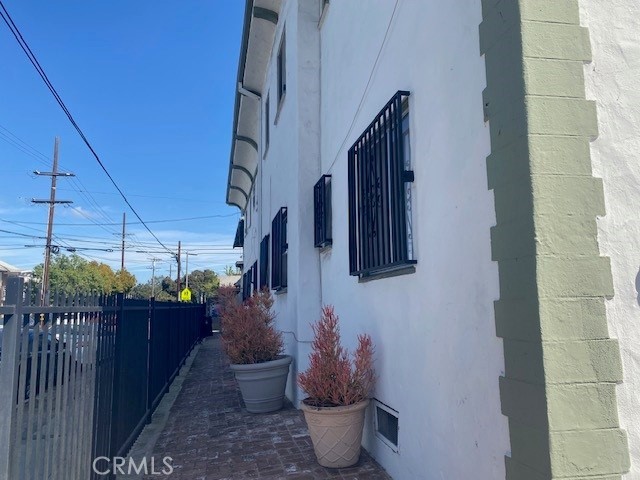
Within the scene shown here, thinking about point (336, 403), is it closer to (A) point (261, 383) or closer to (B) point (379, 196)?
(B) point (379, 196)

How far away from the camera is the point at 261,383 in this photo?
6.24 m

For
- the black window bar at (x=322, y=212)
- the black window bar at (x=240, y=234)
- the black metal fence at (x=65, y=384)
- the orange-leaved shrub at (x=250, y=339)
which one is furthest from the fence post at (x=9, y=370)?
the black window bar at (x=240, y=234)

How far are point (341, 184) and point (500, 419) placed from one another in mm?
3598

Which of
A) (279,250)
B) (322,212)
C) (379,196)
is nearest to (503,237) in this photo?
(379,196)

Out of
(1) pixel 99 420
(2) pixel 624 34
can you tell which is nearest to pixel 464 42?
(2) pixel 624 34

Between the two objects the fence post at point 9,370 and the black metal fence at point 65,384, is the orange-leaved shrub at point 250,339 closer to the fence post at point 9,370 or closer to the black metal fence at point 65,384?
the black metal fence at point 65,384

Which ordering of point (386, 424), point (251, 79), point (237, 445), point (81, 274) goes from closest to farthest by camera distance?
point (386, 424)
point (237, 445)
point (251, 79)
point (81, 274)

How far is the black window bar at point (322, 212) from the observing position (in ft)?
19.8

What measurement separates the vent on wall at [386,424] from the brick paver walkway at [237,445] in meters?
0.26

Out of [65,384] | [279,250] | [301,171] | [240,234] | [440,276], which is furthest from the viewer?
[240,234]

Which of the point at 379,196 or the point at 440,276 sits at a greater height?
the point at 379,196

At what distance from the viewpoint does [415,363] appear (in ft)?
11.3

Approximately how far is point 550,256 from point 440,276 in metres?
1.00

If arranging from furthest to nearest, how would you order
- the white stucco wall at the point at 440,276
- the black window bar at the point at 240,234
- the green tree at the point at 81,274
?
the green tree at the point at 81,274 → the black window bar at the point at 240,234 → the white stucco wall at the point at 440,276
